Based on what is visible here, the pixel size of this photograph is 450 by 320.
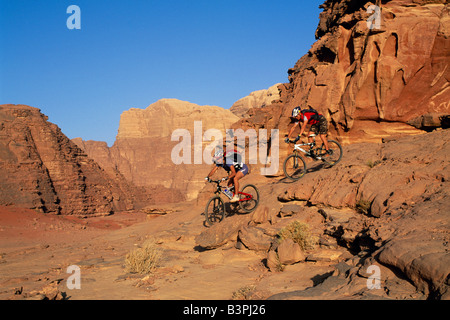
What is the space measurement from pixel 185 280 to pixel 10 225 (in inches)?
1170

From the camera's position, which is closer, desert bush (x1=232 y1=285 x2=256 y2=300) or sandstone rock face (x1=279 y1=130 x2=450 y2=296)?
sandstone rock face (x1=279 y1=130 x2=450 y2=296)

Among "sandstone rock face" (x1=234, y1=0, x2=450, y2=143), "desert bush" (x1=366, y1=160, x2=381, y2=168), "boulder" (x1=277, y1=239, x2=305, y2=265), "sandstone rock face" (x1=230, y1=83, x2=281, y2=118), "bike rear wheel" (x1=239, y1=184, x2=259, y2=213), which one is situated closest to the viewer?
"boulder" (x1=277, y1=239, x2=305, y2=265)

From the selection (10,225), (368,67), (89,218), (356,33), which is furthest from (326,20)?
(89,218)

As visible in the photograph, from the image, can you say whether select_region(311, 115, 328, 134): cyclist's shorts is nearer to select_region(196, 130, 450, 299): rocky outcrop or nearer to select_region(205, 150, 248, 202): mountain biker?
select_region(196, 130, 450, 299): rocky outcrop

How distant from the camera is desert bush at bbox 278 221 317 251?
692 cm

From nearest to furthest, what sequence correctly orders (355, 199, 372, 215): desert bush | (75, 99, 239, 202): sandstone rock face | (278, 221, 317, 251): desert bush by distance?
(278, 221, 317, 251): desert bush < (355, 199, 372, 215): desert bush < (75, 99, 239, 202): sandstone rock face

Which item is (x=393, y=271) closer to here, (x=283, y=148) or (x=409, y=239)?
(x=409, y=239)

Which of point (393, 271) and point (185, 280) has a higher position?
point (393, 271)

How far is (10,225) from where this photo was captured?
29609 millimetres

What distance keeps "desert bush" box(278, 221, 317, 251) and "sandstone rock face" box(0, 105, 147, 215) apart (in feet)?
121

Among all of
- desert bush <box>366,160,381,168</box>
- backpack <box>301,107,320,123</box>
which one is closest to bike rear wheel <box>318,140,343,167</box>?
backpack <box>301,107,320,123</box>

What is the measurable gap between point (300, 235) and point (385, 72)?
9.86 m

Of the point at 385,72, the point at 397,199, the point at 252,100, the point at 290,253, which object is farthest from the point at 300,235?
the point at 252,100

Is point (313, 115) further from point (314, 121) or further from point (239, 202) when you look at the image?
point (239, 202)
